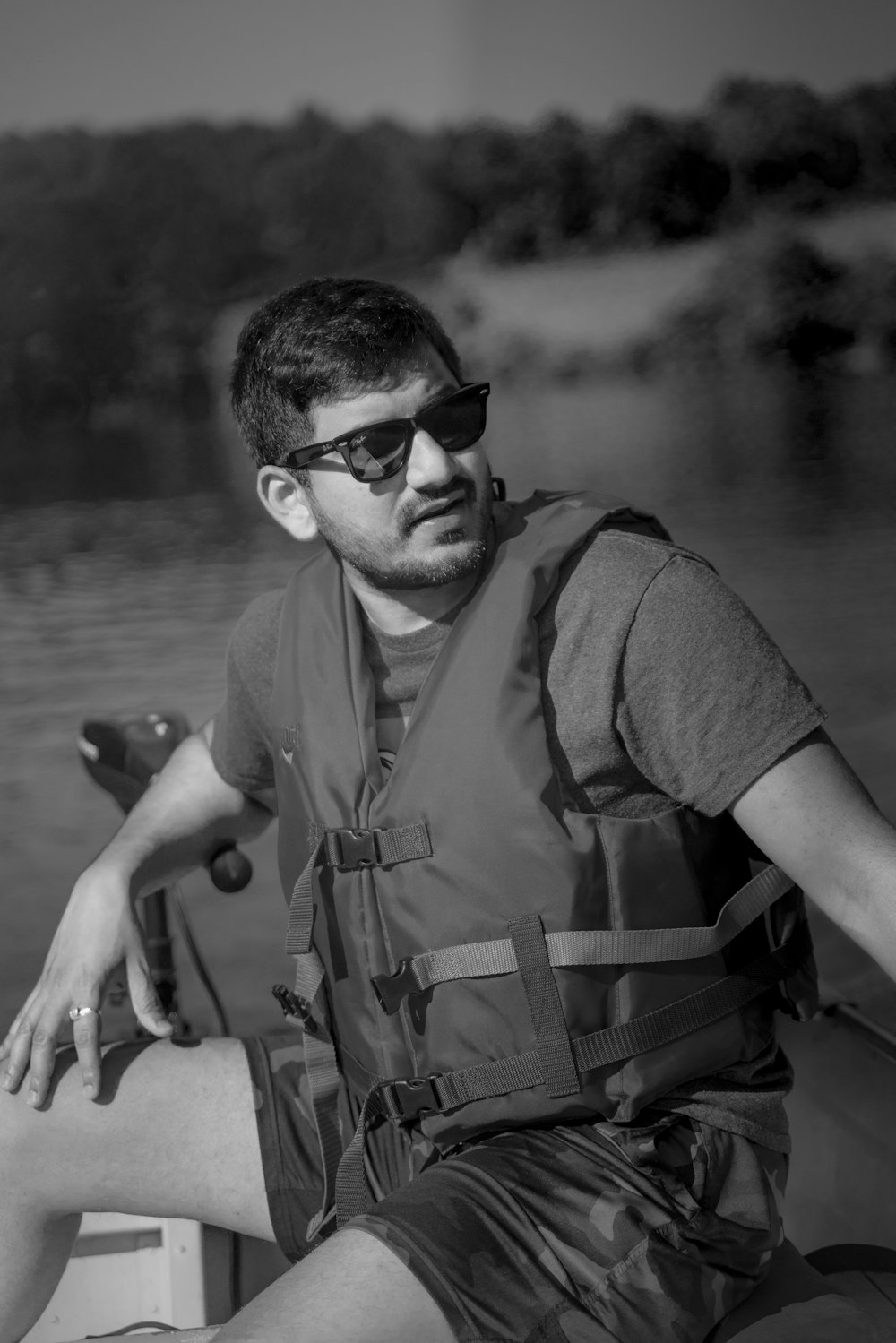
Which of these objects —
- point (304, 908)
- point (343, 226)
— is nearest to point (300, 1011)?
point (304, 908)

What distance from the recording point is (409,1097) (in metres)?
1.13

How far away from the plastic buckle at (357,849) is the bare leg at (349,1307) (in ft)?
1.06

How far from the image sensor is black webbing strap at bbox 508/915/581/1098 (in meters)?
1.06

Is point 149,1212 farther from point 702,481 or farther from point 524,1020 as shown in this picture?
point 702,481

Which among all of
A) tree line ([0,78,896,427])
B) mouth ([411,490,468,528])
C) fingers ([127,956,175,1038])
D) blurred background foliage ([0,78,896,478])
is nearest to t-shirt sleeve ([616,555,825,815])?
mouth ([411,490,468,528])

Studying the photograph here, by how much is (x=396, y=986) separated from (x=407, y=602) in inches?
14.5

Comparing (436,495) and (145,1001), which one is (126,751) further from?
(436,495)

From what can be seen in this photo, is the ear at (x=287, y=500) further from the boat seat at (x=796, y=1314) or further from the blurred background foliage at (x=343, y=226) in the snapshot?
the blurred background foliage at (x=343, y=226)

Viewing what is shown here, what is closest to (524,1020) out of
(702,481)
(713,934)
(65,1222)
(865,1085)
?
(713,934)

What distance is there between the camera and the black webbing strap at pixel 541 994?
106 centimetres

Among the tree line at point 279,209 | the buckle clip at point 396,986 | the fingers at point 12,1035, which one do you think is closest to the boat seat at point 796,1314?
the buckle clip at point 396,986

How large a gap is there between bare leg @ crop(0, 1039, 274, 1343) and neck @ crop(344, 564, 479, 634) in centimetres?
48

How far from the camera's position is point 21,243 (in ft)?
21.4

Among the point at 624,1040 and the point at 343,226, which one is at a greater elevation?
the point at 343,226
